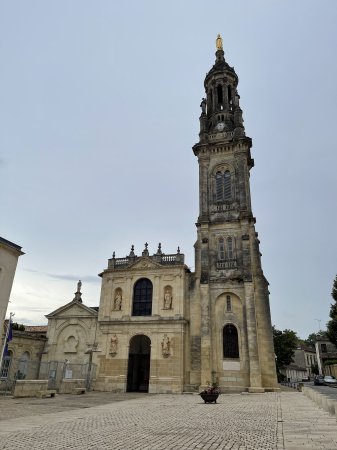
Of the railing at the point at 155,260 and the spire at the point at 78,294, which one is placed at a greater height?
the railing at the point at 155,260

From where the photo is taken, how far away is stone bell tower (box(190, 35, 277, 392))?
92.4ft

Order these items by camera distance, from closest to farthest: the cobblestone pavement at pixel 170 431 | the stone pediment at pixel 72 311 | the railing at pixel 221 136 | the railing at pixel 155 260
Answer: the cobblestone pavement at pixel 170 431 < the railing at pixel 155 260 < the stone pediment at pixel 72 311 < the railing at pixel 221 136

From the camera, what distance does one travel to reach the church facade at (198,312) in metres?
28.6

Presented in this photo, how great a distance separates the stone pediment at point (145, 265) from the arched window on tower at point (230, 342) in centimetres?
847

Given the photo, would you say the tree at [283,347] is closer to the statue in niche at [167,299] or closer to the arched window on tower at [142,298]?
the statue in niche at [167,299]

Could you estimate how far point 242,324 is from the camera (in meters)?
29.2

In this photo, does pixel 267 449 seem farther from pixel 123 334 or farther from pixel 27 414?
pixel 123 334

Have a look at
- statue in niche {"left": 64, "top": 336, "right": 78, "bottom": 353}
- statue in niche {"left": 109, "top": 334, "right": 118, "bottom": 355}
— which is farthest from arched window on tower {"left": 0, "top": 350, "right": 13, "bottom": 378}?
statue in niche {"left": 109, "top": 334, "right": 118, "bottom": 355}

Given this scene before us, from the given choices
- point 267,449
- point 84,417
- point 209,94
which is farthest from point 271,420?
point 209,94

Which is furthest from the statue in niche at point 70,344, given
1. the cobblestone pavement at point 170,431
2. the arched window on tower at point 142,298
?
the cobblestone pavement at point 170,431

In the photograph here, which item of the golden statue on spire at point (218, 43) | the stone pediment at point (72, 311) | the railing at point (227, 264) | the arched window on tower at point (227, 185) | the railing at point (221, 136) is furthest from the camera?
the golden statue on spire at point (218, 43)

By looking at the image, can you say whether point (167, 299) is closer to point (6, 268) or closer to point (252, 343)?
point (252, 343)

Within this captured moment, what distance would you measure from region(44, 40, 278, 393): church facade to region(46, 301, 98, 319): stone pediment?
0.33ft

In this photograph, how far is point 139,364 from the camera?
3288 centimetres
